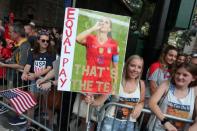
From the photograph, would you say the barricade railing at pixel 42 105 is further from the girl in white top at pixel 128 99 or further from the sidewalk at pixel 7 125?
the girl in white top at pixel 128 99

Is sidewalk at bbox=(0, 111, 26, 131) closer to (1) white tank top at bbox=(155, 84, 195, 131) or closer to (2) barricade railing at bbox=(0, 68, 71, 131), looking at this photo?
(2) barricade railing at bbox=(0, 68, 71, 131)

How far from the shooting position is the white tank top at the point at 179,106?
3629mm

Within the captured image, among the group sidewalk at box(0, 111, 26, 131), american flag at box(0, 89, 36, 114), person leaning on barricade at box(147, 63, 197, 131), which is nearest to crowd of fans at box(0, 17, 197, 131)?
person leaning on barricade at box(147, 63, 197, 131)

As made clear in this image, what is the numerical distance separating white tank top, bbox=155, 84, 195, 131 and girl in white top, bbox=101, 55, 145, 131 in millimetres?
303

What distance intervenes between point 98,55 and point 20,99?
1.40m

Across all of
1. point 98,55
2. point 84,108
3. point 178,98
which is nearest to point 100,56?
point 98,55

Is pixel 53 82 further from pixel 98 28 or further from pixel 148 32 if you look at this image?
pixel 148 32

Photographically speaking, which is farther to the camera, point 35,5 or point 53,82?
point 35,5

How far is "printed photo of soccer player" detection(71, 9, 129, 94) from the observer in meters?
3.53

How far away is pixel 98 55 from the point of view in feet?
11.8

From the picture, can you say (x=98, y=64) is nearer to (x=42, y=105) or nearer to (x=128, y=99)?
(x=128, y=99)

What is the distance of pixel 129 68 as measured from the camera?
3.88 meters

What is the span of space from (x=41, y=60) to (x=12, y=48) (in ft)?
6.09

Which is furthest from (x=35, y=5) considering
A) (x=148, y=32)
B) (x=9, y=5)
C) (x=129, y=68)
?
(x=129, y=68)
